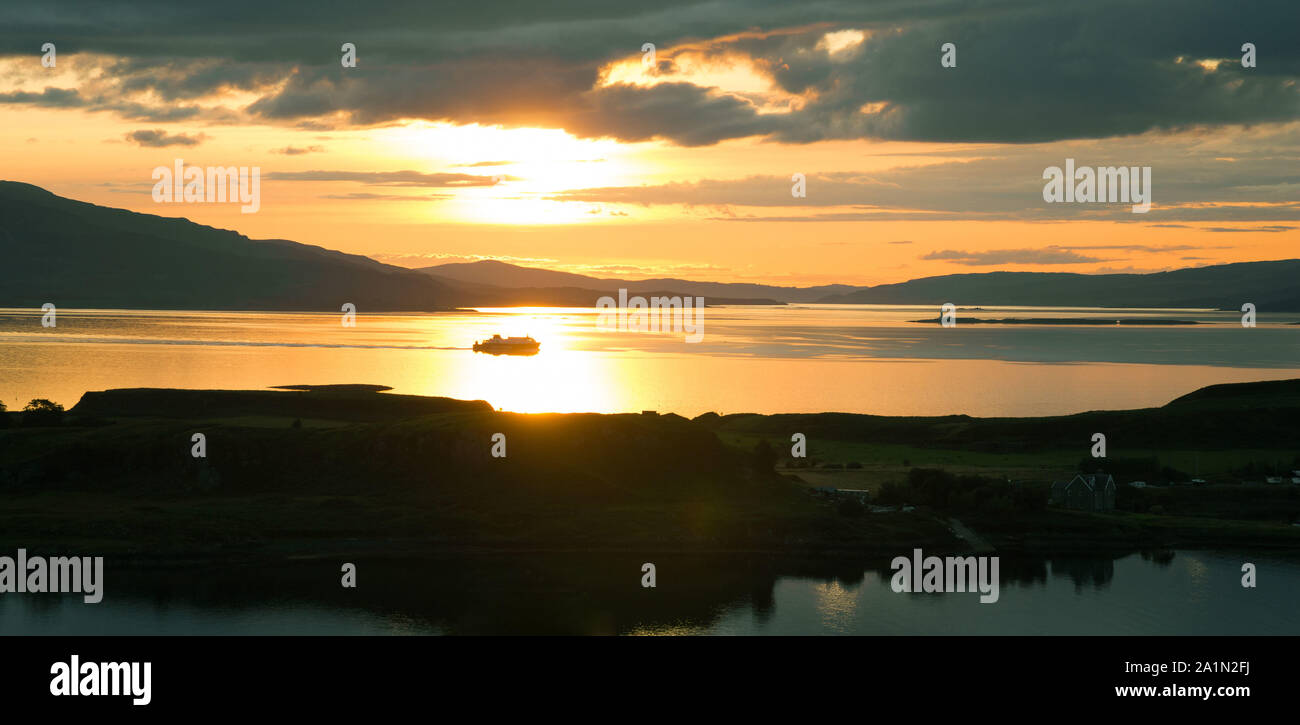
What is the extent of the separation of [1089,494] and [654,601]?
41.1 meters

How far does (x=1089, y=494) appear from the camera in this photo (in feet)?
289

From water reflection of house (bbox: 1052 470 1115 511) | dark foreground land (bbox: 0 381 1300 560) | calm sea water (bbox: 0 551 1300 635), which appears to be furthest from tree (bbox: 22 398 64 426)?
water reflection of house (bbox: 1052 470 1115 511)

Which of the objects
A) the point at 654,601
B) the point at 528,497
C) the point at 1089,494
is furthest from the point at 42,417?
the point at 1089,494

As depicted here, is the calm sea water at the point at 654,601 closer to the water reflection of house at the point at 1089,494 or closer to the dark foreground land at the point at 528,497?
the dark foreground land at the point at 528,497

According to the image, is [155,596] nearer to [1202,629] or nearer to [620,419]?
[620,419]

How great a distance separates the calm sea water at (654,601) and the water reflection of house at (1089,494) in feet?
36.6

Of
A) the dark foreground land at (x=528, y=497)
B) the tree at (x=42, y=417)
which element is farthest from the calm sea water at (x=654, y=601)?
the tree at (x=42, y=417)

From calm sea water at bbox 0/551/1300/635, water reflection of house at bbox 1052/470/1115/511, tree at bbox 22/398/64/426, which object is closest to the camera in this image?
calm sea water at bbox 0/551/1300/635

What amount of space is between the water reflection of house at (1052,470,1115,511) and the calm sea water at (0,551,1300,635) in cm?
1115

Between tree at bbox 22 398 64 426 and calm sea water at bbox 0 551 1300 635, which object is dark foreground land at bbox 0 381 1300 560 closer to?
tree at bbox 22 398 64 426

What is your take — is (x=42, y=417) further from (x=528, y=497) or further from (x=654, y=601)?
(x=654, y=601)

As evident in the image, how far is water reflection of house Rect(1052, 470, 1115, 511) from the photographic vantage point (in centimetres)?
8788

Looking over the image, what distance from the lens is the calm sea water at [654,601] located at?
61.3 metres
